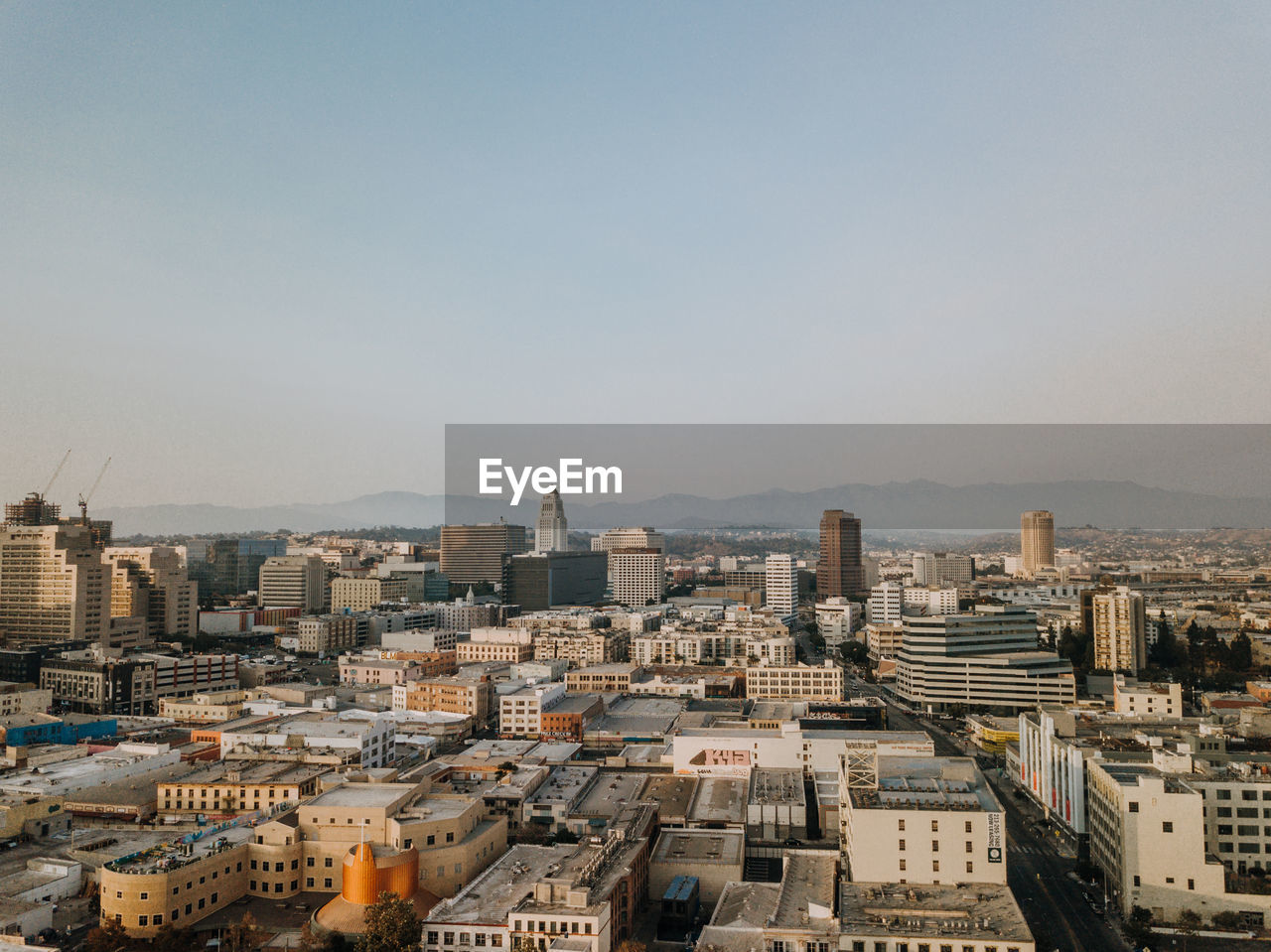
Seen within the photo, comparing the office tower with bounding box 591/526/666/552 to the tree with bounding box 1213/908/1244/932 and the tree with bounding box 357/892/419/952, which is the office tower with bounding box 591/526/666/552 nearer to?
the tree with bounding box 1213/908/1244/932

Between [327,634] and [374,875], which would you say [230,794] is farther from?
[327,634]

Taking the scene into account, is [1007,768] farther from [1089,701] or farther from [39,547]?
[39,547]

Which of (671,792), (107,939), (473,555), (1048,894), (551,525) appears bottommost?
(1048,894)

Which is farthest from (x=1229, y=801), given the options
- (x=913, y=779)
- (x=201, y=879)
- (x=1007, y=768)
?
(x=201, y=879)

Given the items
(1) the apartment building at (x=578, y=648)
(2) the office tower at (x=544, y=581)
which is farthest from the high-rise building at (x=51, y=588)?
(2) the office tower at (x=544, y=581)

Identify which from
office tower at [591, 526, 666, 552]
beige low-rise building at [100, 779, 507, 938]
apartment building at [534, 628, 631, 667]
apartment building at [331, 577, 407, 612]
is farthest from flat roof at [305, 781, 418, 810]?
office tower at [591, 526, 666, 552]

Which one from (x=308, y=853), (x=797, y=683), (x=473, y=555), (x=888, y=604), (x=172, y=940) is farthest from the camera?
(x=473, y=555)

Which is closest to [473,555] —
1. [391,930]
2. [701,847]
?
[701,847]

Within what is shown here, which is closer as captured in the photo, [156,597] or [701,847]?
[701,847]
